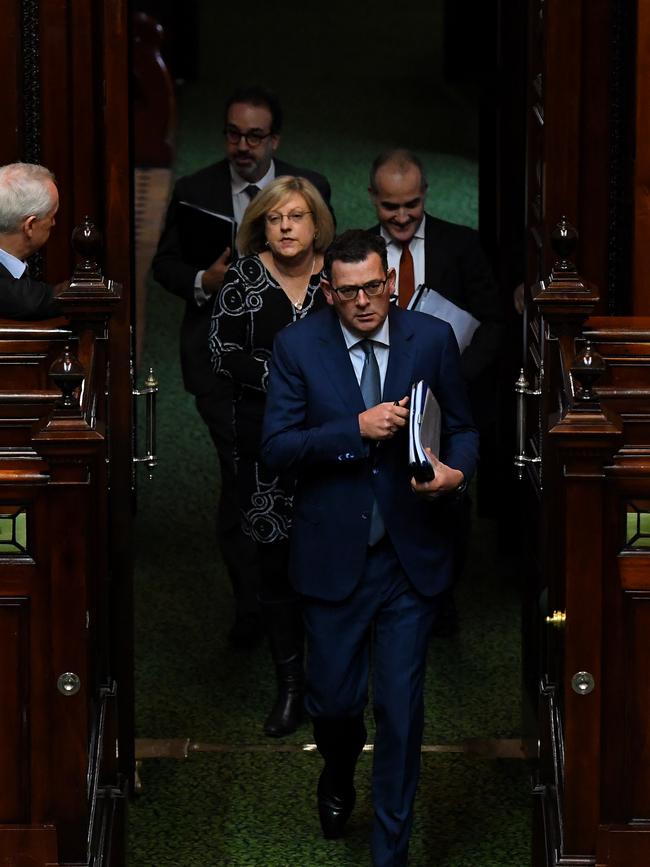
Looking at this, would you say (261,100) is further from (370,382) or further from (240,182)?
(370,382)

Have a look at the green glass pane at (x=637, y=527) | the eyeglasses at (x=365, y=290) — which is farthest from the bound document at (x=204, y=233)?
the green glass pane at (x=637, y=527)

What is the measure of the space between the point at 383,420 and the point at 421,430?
0.11m

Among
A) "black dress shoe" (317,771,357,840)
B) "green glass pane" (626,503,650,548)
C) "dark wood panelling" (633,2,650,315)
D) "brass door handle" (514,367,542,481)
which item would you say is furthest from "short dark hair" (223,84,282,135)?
"green glass pane" (626,503,650,548)

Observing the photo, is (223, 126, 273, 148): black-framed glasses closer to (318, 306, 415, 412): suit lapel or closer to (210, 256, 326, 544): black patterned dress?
(210, 256, 326, 544): black patterned dress

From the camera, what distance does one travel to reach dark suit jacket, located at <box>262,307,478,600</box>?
443 centimetres

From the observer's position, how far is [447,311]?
566 cm

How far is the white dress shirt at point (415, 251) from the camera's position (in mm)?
5742

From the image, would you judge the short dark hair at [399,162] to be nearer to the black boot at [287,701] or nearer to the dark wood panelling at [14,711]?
the black boot at [287,701]

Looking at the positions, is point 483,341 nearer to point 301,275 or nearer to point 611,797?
point 301,275

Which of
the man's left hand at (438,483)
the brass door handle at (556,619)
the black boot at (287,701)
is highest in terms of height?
→ the man's left hand at (438,483)

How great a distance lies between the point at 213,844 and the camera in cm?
487

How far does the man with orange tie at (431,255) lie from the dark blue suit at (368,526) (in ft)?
3.73

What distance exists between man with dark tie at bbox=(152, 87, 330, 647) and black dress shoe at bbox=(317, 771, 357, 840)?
1.41 meters

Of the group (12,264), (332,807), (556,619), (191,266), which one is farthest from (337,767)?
(191,266)
